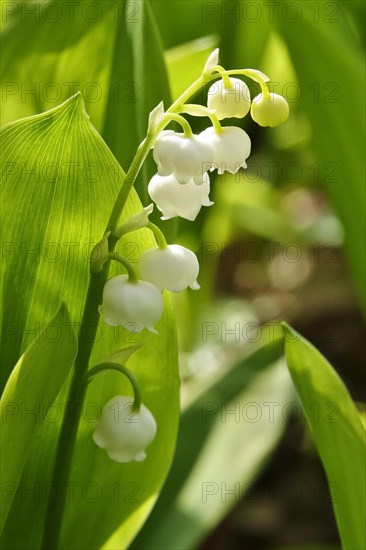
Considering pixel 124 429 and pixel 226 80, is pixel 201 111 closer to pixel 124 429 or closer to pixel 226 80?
pixel 226 80

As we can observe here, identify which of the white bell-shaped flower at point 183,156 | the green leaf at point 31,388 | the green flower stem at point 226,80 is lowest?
the green leaf at point 31,388

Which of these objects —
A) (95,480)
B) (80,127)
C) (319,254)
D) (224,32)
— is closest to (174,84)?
(224,32)

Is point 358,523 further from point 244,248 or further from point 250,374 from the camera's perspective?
point 244,248

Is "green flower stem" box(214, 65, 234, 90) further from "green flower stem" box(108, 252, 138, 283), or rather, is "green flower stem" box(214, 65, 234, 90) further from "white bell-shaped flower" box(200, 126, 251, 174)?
"green flower stem" box(108, 252, 138, 283)

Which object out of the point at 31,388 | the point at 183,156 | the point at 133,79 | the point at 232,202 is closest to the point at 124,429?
the point at 31,388

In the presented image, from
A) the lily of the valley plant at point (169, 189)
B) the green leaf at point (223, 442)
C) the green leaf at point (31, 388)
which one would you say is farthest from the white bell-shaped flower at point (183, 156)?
the green leaf at point (223, 442)

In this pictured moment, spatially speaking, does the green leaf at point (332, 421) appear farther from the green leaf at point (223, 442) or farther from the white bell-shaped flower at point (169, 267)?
the green leaf at point (223, 442)
